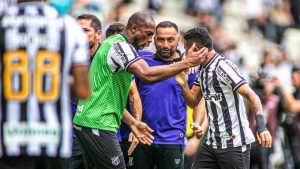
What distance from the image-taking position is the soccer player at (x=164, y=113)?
487 inches

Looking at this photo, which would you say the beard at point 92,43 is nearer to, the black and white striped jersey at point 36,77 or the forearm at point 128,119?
the forearm at point 128,119

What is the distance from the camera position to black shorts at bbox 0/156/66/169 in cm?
795

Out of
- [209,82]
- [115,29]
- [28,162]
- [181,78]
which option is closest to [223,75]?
[209,82]

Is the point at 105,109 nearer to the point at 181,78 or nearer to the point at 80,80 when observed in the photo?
the point at 181,78

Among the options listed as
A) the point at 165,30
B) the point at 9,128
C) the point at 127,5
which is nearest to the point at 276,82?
the point at 165,30

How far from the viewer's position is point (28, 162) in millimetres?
7953

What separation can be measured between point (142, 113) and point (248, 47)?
16403mm

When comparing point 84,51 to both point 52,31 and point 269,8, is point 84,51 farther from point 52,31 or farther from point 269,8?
point 269,8

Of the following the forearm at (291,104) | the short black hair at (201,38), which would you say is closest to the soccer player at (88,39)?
the short black hair at (201,38)

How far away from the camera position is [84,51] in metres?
8.00

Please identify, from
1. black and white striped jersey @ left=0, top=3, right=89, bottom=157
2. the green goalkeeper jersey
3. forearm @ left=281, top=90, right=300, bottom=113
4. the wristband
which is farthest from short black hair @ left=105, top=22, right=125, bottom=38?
black and white striped jersey @ left=0, top=3, right=89, bottom=157

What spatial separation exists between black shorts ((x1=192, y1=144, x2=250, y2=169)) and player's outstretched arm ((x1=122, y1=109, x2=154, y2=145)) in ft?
2.37

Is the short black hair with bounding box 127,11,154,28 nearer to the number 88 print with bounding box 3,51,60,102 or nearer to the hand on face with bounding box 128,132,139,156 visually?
the hand on face with bounding box 128,132,139,156

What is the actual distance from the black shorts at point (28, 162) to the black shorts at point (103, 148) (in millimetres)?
3000
